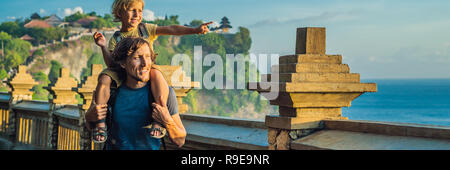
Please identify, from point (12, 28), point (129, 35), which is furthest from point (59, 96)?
point (12, 28)

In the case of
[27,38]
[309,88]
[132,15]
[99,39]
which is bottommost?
[309,88]

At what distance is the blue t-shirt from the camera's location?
8.13ft

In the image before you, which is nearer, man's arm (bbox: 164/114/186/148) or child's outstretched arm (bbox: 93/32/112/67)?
man's arm (bbox: 164/114/186/148)

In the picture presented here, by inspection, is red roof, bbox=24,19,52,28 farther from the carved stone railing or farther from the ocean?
the carved stone railing

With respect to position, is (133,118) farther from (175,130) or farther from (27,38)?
(27,38)

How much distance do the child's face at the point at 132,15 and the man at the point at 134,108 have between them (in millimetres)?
382

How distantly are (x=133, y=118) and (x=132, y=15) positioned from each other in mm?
662

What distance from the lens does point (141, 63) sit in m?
2.41

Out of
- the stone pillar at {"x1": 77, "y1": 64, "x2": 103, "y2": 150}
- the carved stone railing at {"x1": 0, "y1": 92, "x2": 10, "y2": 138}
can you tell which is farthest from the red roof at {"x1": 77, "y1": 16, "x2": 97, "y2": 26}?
the stone pillar at {"x1": 77, "y1": 64, "x2": 103, "y2": 150}

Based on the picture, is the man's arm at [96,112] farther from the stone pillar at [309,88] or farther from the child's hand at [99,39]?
the stone pillar at [309,88]

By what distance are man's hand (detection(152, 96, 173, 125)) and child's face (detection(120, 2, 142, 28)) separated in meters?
0.65

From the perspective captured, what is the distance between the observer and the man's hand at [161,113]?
2.39 m
